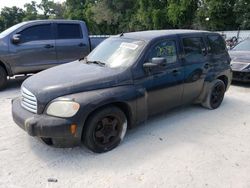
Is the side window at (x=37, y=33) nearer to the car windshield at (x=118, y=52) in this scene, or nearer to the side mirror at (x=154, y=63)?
the car windshield at (x=118, y=52)

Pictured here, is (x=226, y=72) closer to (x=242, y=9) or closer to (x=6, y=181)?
(x=6, y=181)

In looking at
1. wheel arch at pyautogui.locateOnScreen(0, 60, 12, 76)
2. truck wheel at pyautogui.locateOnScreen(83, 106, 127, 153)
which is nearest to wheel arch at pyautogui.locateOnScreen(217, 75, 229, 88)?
truck wheel at pyautogui.locateOnScreen(83, 106, 127, 153)

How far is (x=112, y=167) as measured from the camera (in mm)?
3498

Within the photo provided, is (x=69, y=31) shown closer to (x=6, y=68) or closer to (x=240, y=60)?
(x=6, y=68)

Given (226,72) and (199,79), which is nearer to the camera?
(199,79)

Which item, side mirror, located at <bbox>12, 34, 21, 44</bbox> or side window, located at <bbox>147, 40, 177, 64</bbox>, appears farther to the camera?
side mirror, located at <bbox>12, 34, 21, 44</bbox>

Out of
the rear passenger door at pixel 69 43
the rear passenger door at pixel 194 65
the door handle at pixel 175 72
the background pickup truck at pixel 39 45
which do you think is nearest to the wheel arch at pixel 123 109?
the door handle at pixel 175 72

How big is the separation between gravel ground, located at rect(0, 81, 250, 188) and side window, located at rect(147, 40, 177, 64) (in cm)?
117

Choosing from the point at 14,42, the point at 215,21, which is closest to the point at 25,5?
the point at 215,21

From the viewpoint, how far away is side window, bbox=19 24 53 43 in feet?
24.1

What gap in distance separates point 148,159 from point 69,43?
534 cm

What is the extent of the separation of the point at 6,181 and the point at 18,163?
398 millimetres

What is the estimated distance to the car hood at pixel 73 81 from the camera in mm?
3584

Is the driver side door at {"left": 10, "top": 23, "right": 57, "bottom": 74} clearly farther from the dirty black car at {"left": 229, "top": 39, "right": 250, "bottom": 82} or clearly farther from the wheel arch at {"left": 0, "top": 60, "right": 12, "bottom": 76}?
the dirty black car at {"left": 229, "top": 39, "right": 250, "bottom": 82}
